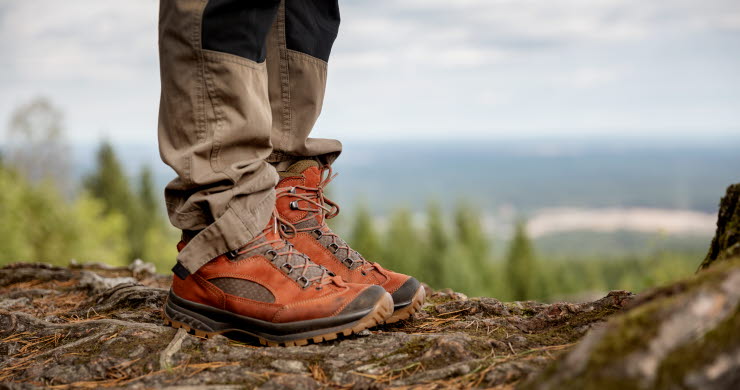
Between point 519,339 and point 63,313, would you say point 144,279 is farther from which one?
point 519,339

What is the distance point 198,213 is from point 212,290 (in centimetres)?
31

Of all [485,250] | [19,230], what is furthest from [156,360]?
[485,250]

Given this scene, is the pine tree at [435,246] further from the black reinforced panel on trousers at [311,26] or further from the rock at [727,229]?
the rock at [727,229]

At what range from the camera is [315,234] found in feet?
8.33

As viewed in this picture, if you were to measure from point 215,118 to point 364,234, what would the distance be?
3463cm

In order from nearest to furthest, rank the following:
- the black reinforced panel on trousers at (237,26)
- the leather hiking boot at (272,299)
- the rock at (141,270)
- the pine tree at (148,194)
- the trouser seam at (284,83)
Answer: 1. the black reinforced panel on trousers at (237,26)
2. the leather hiking boot at (272,299)
3. the trouser seam at (284,83)
4. the rock at (141,270)
5. the pine tree at (148,194)

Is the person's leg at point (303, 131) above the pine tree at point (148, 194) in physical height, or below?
above

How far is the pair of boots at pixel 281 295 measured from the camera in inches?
84.0

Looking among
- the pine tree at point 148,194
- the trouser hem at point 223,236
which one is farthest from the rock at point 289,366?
the pine tree at point 148,194

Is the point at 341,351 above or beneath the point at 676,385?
beneath

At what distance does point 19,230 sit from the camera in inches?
935

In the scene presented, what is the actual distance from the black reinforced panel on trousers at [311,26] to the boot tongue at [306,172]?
491 millimetres

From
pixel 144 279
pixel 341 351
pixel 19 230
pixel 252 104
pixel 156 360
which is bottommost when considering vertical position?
pixel 19 230

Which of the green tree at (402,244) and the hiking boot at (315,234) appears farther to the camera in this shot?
the green tree at (402,244)
